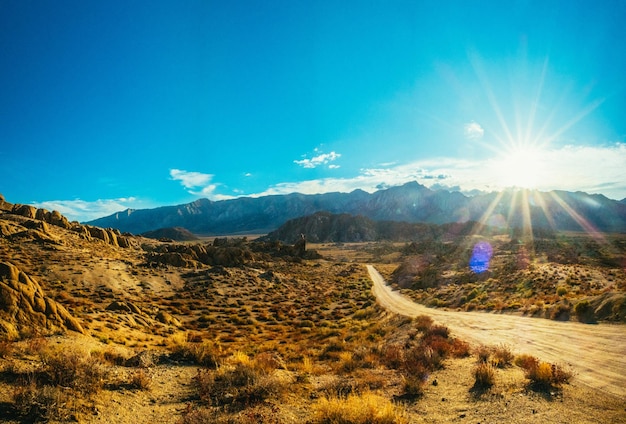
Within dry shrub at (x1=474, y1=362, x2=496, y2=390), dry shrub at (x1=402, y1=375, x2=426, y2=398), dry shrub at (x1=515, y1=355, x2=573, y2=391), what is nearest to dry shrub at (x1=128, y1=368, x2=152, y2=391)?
dry shrub at (x1=402, y1=375, x2=426, y2=398)

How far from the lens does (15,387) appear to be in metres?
7.13

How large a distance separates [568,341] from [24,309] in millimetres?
24547

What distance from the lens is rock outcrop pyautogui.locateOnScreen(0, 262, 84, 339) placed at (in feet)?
37.8

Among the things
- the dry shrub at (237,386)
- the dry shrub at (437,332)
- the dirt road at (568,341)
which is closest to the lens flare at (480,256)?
the dirt road at (568,341)

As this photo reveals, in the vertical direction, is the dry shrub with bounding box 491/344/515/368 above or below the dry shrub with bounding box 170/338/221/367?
below

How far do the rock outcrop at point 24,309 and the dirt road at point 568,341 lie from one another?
65.5 feet

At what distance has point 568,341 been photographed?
48.8ft

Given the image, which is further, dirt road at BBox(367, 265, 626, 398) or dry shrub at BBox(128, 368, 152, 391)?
dirt road at BBox(367, 265, 626, 398)

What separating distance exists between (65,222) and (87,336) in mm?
66087

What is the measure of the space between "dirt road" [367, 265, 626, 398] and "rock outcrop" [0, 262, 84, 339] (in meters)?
20.0

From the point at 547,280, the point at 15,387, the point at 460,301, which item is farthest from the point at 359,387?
the point at 547,280

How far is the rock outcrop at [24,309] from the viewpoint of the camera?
453 inches

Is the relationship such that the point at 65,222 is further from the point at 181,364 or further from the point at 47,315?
the point at 181,364

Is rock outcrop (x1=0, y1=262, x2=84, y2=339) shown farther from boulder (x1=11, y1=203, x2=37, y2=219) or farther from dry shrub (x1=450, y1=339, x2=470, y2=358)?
boulder (x1=11, y1=203, x2=37, y2=219)
